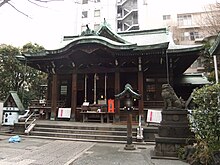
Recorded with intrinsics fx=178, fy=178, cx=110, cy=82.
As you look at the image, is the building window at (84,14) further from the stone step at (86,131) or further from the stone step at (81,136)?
the stone step at (81,136)

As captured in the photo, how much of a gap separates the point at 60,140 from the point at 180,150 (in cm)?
565

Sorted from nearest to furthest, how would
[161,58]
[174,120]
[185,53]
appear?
[174,120] < [185,53] < [161,58]

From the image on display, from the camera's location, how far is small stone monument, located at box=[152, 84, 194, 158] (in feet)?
19.0

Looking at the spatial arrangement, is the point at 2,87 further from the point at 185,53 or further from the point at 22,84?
the point at 185,53

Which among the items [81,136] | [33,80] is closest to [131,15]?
[33,80]

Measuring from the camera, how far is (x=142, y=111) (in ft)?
37.0

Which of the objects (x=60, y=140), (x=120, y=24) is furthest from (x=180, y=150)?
(x=120, y=24)

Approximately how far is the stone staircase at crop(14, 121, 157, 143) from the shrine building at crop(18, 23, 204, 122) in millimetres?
2171

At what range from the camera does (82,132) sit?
9.45 meters

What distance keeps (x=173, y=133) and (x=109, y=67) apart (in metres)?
7.90

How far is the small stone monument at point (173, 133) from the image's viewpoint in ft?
19.0

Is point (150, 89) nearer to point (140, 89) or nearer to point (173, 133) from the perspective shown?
point (140, 89)

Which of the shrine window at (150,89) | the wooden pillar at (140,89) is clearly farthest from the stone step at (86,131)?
the shrine window at (150,89)

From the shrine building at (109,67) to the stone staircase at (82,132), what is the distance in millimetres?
2171
